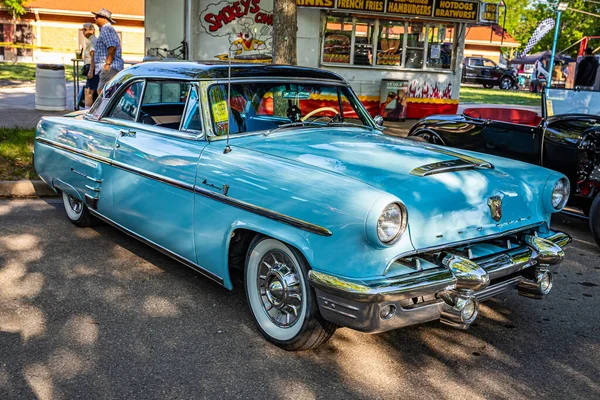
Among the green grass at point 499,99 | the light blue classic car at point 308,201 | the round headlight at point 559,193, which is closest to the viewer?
the light blue classic car at point 308,201

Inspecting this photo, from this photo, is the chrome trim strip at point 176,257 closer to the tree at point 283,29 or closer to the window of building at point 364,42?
the tree at point 283,29

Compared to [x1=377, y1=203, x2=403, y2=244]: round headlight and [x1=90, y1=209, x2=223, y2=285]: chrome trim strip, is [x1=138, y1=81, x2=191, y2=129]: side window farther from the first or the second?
[x1=377, y1=203, x2=403, y2=244]: round headlight

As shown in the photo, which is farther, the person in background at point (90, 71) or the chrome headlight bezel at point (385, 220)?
the person in background at point (90, 71)

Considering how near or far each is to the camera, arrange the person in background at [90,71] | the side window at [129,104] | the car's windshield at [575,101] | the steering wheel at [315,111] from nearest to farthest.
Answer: the steering wheel at [315,111] < the side window at [129,104] < the car's windshield at [575,101] < the person in background at [90,71]

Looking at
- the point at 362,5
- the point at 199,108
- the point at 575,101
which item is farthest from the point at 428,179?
the point at 362,5

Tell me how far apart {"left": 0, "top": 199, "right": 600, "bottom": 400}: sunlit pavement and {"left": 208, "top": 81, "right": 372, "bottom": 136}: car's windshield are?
1.18m

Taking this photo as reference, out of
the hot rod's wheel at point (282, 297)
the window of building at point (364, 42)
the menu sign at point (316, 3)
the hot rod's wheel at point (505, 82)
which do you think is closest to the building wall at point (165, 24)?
the menu sign at point (316, 3)

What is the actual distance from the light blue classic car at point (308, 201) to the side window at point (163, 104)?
17 mm

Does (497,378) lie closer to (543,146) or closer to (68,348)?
(68,348)

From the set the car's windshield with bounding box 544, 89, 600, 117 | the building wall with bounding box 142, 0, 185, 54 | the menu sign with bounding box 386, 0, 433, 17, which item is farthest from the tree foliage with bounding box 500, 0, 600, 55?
the car's windshield with bounding box 544, 89, 600, 117

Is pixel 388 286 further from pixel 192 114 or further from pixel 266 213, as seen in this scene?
pixel 192 114

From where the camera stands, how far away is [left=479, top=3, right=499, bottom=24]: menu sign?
49.5 ft

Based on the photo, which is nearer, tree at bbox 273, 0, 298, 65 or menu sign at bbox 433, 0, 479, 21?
tree at bbox 273, 0, 298, 65

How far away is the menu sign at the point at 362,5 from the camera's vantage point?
45.6ft
